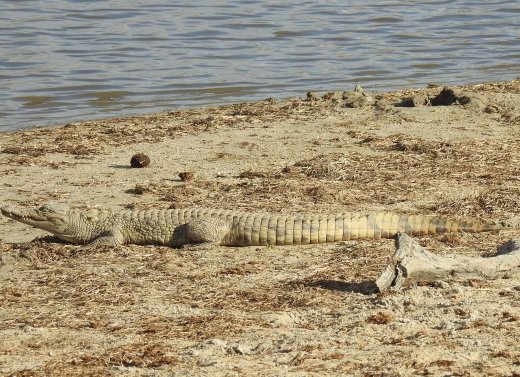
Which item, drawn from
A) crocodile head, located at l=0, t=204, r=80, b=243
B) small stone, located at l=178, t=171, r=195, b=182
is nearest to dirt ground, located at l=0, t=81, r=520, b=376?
small stone, located at l=178, t=171, r=195, b=182

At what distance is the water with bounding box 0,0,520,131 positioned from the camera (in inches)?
573

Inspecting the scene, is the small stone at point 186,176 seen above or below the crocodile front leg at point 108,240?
above

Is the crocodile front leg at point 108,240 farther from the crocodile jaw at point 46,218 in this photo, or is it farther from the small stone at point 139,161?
the small stone at point 139,161

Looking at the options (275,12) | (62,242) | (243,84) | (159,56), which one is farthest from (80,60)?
(62,242)

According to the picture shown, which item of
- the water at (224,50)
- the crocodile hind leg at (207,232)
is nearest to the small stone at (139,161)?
the crocodile hind leg at (207,232)

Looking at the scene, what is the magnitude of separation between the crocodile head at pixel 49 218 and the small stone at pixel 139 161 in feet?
5.93

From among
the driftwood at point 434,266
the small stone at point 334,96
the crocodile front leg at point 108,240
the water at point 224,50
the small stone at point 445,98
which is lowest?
the water at point 224,50

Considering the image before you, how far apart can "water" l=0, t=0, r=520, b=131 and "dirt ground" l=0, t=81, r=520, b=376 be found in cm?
232

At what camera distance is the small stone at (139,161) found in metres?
9.55

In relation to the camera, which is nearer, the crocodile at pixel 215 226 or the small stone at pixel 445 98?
the crocodile at pixel 215 226

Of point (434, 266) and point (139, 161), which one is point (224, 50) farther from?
point (434, 266)

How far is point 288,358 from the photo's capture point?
4.94 metres

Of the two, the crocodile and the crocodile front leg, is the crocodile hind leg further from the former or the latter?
the crocodile front leg

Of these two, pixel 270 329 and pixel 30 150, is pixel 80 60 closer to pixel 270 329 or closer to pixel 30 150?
pixel 30 150
